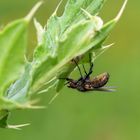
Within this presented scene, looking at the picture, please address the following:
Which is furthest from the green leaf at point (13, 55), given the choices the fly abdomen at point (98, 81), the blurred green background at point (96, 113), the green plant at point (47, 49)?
the blurred green background at point (96, 113)

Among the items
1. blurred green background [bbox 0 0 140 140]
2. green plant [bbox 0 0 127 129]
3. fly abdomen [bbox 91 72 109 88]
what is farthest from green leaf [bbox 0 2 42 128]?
blurred green background [bbox 0 0 140 140]

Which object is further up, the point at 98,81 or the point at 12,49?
the point at 12,49

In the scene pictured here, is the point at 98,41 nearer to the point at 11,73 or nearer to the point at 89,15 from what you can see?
the point at 89,15

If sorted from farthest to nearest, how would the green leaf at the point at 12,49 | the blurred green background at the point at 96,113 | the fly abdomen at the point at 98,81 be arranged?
the blurred green background at the point at 96,113 < the fly abdomen at the point at 98,81 < the green leaf at the point at 12,49

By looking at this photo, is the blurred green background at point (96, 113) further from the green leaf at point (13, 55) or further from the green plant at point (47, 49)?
the green leaf at point (13, 55)

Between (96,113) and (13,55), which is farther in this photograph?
(96,113)

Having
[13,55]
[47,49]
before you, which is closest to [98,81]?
[47,49]

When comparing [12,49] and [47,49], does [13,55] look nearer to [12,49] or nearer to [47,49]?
[12,49]

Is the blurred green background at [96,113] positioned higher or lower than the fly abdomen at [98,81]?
lower

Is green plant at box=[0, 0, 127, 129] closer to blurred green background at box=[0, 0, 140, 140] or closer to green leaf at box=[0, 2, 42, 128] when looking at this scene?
green leaf at box=[0, 2, 42, 128]

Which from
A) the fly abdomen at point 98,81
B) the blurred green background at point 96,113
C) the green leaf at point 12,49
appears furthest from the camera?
the blurred green background at point 96,113
